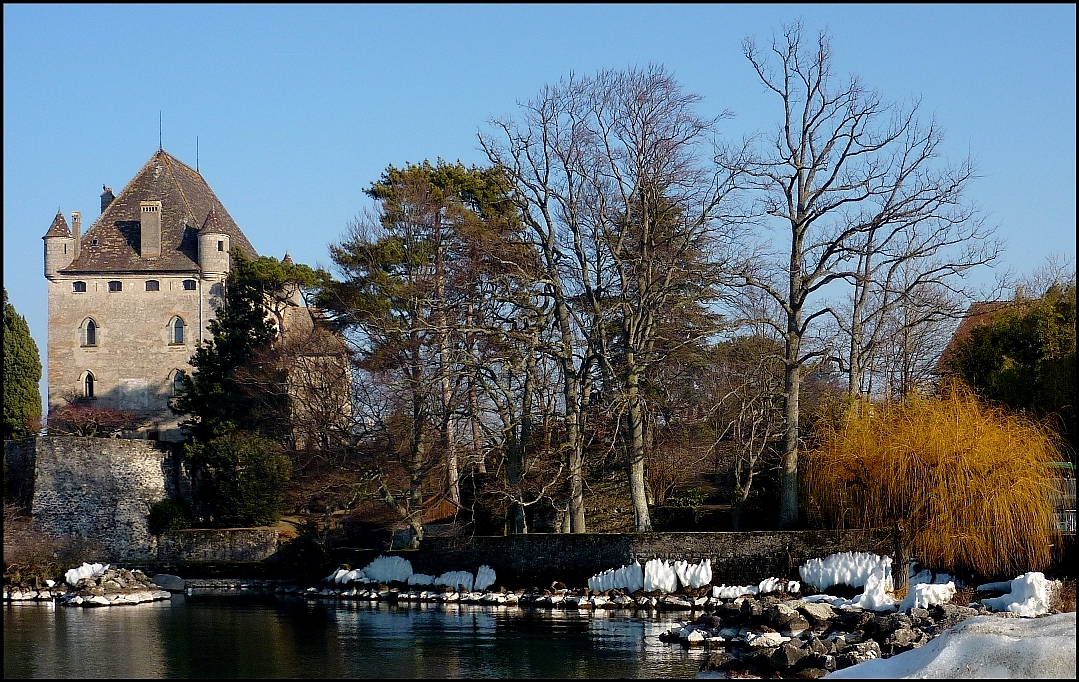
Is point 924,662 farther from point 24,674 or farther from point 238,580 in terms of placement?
point 238,580

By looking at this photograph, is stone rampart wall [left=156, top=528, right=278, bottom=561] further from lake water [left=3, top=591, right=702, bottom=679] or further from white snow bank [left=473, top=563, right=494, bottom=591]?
white snow bank [left=473, top=563, right=494, bottom=591]

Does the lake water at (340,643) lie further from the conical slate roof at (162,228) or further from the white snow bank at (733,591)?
the conical slate roof at (162,228)

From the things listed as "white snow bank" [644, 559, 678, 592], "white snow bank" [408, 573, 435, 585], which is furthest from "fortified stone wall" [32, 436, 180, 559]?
"white snow bank" [644, 559, 678, 592]

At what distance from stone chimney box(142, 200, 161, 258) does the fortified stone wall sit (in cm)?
1617

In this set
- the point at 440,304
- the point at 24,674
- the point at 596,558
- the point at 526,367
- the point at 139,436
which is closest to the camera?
the point at 24,674

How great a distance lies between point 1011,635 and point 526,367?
1724 cm

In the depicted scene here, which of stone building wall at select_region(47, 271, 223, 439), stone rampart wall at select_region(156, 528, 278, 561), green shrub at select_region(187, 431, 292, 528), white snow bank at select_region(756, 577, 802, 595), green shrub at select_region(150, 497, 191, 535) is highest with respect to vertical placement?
stone building wall at select_region(47, 271, 223, 439)

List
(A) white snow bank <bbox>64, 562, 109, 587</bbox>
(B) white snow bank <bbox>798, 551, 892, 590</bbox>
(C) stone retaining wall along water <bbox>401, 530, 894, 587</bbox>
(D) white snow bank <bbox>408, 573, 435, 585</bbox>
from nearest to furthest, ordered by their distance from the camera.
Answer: (B) white snow bank <bbox>798, 551, 892, 590</bbox> → (C) stone retaining wall along water <bbox>401, 530, 894, 587</bbox> → (D) white snow bank <bbox>408, 573, 435, 585</bbox> → (A) white snow bank <bbox>64, 562, 109, 587</bbox>

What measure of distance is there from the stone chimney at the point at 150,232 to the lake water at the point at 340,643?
2748 cm

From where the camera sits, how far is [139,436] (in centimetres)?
5062

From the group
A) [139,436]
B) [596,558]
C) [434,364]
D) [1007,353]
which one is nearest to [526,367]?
[434,364]

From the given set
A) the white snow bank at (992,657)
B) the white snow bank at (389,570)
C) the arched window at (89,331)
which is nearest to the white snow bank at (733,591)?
the white snow bank at (389,570)

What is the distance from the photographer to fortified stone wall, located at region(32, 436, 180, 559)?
37281 millimetres

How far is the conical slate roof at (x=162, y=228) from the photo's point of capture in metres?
52.9
